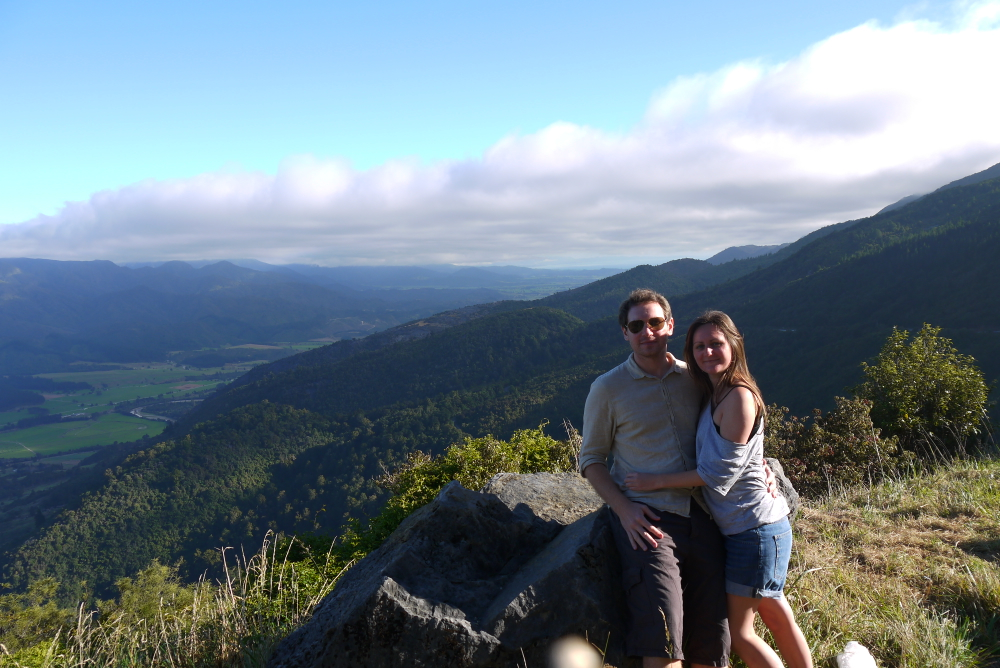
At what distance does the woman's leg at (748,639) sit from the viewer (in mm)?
2834


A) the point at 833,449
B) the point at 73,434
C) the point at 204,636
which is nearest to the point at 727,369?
the point at 204,636

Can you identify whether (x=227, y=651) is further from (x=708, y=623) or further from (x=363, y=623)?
(x=708, y=623)


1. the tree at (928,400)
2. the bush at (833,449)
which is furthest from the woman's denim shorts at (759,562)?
the tree at (928,400)

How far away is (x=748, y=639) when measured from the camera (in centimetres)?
283

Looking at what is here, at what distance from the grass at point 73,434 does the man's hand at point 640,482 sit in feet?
460

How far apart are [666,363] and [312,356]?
488 ft

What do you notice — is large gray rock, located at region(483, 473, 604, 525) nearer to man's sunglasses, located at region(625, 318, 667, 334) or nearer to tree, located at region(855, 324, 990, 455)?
man's sunglasses, located at region(625, 318, 667, 334)

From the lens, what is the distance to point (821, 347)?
55.2m

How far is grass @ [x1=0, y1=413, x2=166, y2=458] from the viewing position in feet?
414

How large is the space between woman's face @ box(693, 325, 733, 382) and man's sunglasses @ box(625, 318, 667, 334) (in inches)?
8.9

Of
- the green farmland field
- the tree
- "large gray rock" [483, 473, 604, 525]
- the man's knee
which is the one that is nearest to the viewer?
the man's knee

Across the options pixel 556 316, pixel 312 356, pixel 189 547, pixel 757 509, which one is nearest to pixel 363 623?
pixel 757 509

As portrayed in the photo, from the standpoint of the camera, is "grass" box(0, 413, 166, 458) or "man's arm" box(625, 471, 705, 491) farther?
"grass" box(0, 413, 166, 458)

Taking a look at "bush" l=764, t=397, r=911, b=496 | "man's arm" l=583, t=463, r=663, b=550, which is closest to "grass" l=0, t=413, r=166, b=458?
"bush" l=764, t=397, r=911, b=496
